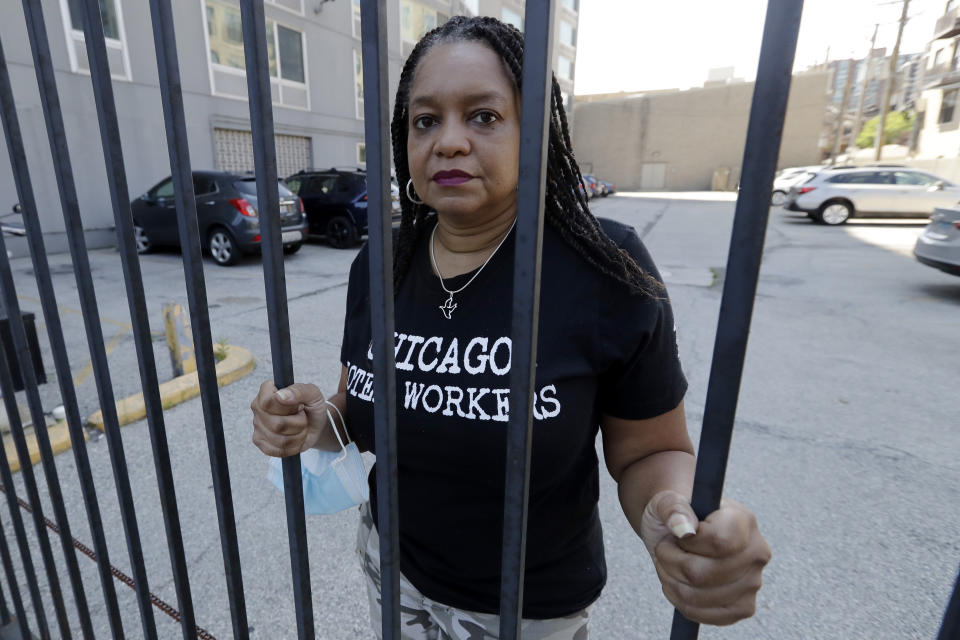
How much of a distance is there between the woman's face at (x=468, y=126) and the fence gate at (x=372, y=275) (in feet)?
1.36

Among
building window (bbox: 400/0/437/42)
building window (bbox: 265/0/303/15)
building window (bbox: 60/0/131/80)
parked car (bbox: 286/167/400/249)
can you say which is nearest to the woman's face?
parked car (bbox: 286/167/400/249)

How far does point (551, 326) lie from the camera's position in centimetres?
105

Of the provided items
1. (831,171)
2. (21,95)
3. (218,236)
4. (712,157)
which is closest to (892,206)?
(831,171)

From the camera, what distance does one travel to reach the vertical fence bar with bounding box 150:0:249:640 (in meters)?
0.78

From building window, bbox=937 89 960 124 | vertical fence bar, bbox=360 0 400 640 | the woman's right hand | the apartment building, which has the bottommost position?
the woman's right hand

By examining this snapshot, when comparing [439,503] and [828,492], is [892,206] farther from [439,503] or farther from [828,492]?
[439,503]

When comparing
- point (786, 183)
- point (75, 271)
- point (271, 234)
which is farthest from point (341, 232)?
point (786, 183)

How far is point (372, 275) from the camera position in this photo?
0.64 meters

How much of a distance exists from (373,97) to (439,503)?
870 mm

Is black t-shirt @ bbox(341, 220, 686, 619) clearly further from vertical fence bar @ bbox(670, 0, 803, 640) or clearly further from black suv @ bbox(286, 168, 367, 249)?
black suv @ bbox(286, 168, 367, 249)

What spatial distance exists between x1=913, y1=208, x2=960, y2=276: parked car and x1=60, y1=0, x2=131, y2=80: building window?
13251 mm

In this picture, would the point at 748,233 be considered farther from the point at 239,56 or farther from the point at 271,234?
the point at 239,56

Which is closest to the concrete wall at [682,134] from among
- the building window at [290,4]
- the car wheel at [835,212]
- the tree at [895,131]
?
the tree at [895,131]

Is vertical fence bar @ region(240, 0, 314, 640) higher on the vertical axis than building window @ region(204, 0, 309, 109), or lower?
lower
